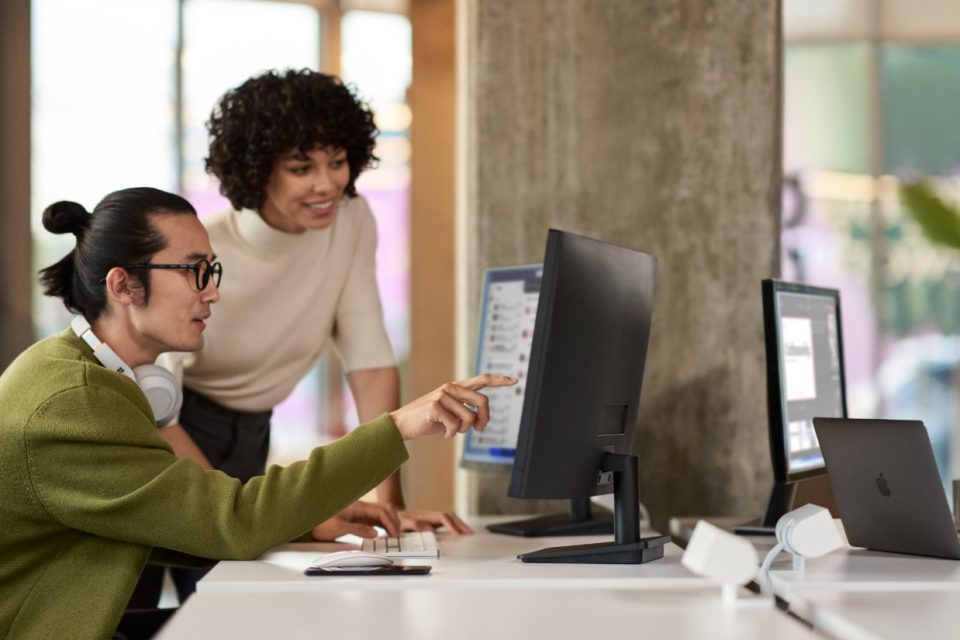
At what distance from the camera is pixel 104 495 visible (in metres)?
1.72

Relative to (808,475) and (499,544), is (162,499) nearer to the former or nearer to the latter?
(499,544)

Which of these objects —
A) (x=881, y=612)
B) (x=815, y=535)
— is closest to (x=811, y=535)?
(x=815, y=535)

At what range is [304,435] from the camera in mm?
6945

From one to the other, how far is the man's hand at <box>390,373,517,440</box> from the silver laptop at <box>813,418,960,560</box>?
23.2 inches

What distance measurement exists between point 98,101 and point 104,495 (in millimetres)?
5106

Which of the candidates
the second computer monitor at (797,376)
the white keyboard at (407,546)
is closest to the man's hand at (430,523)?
the white keyboard at (407,546)

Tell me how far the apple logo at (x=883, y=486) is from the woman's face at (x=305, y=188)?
134cm

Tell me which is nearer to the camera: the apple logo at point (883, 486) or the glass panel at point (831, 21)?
the apple logo at point (883, 486)

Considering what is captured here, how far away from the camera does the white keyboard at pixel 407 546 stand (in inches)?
75.7

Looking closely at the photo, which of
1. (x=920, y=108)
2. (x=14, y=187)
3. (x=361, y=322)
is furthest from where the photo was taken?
(x=920, y=108)

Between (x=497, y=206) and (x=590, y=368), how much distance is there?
1.30m

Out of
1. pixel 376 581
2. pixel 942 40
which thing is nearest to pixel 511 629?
pixel 376 581

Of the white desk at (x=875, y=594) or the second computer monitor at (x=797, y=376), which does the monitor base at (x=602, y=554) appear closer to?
the white desk at (x=875, y=594)

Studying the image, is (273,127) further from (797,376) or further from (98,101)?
(98,101)
